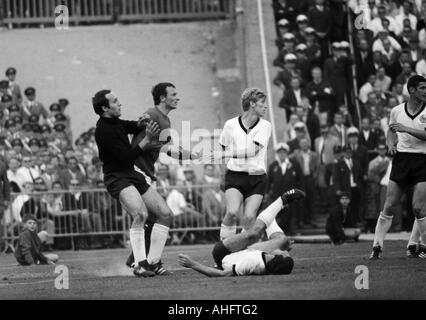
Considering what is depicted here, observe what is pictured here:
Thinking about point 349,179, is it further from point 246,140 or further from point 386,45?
point 246,140

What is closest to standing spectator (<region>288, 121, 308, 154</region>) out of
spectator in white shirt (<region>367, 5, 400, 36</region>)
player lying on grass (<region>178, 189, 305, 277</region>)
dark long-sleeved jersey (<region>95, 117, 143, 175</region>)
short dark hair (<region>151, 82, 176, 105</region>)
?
spectator in white shirt (<region>367, 5, 400, 36</region>)

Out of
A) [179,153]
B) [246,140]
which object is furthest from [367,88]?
[179,153]

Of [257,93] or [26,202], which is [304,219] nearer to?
[26,202]

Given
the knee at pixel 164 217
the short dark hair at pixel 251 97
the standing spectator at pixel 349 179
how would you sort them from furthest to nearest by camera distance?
the standing spectator at pixel 349 179 → the short dark hair at pixel 251 97 → the knee at pixel 164 217

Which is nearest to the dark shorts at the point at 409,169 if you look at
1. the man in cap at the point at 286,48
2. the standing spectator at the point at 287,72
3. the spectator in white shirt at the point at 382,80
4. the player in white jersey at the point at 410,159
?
the player in white jersey at the point at 410,159

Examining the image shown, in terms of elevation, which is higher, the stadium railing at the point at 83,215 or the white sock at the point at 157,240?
the white sock at the point at 157,240

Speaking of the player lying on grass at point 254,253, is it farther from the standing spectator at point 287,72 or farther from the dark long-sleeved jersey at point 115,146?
the standing spectator at point 287,72

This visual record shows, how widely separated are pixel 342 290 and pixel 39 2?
21409 millimetres

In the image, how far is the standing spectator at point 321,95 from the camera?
28.5 metres

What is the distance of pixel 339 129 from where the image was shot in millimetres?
27625

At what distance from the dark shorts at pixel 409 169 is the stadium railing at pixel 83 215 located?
8993mm

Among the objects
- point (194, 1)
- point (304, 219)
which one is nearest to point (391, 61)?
point (304, 219)

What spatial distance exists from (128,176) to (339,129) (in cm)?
1184

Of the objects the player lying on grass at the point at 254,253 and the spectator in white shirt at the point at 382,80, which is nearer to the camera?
the player lying on grass at the point at 254,253
